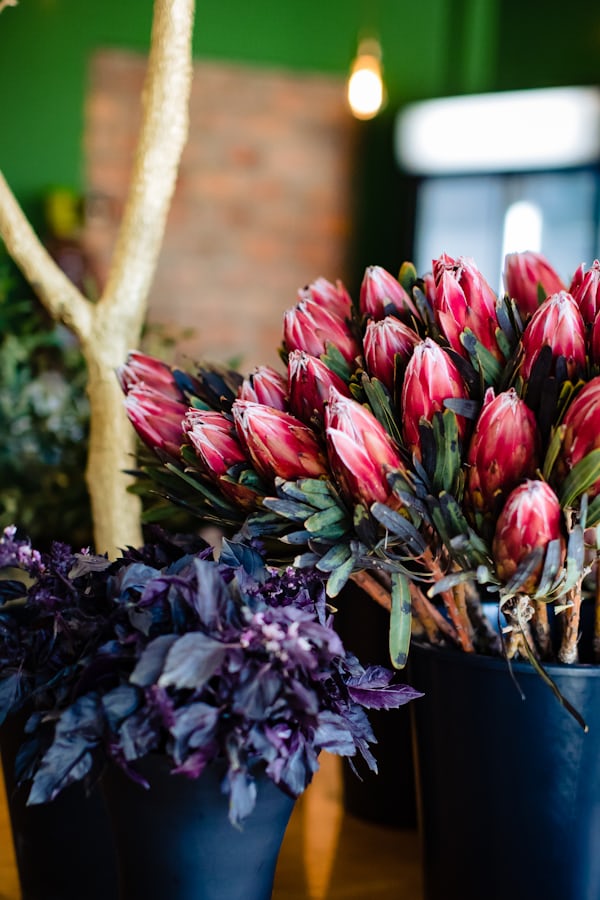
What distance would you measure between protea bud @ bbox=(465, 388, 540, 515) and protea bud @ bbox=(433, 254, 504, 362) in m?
0.06

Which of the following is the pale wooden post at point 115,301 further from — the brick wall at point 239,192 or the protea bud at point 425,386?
the brick wall at point 239,192

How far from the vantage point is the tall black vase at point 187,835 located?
43cm

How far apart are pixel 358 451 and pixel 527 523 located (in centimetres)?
9

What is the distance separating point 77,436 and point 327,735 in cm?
75

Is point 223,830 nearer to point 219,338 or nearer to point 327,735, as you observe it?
point 327,735

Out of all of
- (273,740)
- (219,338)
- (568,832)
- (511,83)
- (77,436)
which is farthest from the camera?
(511,83)

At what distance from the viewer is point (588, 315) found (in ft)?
1.67

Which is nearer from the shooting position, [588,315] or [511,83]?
[588,315]

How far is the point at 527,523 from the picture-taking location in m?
0.44

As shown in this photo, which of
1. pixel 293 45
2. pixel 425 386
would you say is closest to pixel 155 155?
pixel 425 386

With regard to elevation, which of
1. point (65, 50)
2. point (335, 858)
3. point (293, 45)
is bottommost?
point (335, 858)

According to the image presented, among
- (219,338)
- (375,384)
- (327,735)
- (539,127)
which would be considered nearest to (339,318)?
(375,384)

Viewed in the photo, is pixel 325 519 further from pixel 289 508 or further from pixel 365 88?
pixel 365 88

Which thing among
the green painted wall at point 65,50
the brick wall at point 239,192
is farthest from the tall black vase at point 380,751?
the green painted wall at point 65,50
